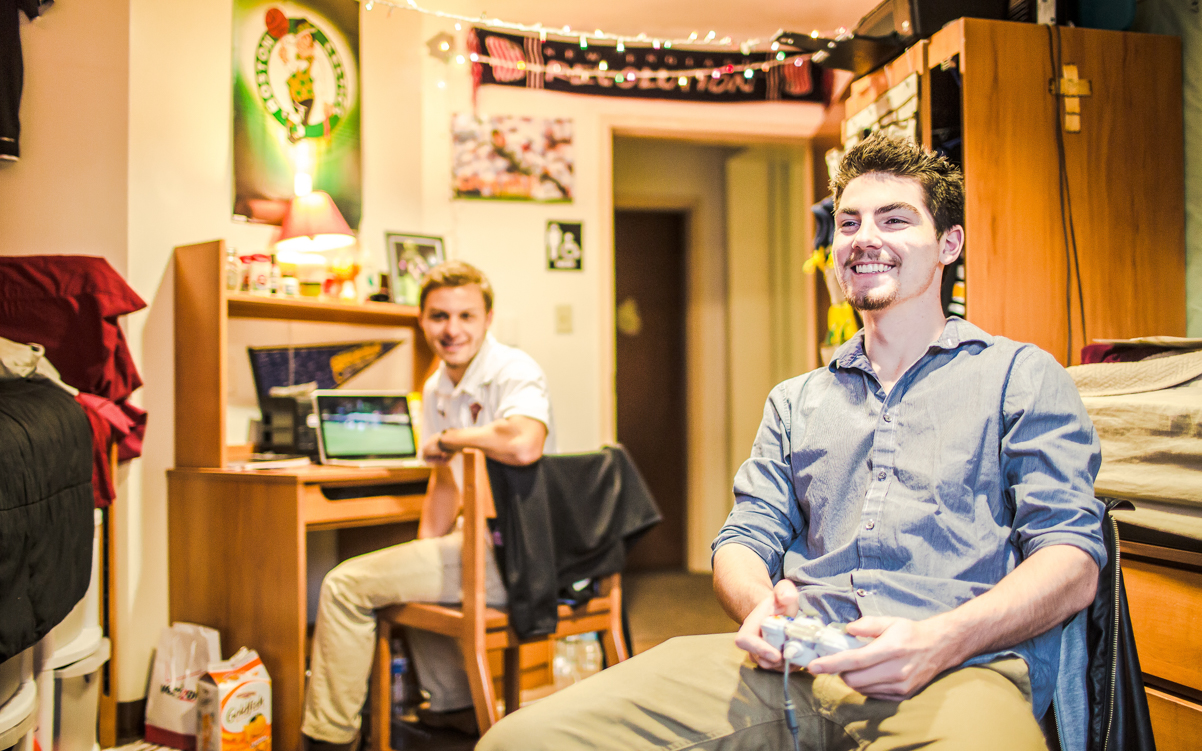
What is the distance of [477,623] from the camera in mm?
1847

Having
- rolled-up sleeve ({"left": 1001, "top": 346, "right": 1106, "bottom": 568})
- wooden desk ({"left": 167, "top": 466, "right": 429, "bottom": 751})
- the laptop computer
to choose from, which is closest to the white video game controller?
rolled-up sleeve ({"left": 1001, "top": 346, "right": 1106, "bottom": 568})

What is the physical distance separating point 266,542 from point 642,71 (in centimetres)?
240

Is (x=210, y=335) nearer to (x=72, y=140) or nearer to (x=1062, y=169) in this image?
(x=72, y=140)

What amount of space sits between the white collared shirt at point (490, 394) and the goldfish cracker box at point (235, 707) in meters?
0.80

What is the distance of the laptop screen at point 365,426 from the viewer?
8.47 feet

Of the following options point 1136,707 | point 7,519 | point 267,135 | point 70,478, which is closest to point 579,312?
point 267,135

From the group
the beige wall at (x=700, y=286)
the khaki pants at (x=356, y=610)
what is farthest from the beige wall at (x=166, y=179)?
the beige wall at (x=700, y=286)

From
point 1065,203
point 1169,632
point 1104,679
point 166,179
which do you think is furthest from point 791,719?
point 166,179

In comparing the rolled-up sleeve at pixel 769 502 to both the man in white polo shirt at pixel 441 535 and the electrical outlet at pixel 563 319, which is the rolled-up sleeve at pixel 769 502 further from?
the electrical outlet at pixel 563 319

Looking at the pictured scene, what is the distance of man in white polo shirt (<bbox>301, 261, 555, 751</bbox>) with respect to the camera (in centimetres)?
201

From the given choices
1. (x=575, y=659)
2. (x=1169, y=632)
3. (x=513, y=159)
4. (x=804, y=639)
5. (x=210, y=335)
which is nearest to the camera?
(x=804, y=639)

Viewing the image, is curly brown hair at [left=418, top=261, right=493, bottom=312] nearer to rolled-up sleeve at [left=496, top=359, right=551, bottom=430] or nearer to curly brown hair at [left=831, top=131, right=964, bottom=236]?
rolled-up sleeve at [left=496, top=359, right=551, bottom=430]

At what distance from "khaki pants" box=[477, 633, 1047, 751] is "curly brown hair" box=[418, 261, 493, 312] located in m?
1.51

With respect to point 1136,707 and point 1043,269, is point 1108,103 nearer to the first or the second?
point 1043,269
